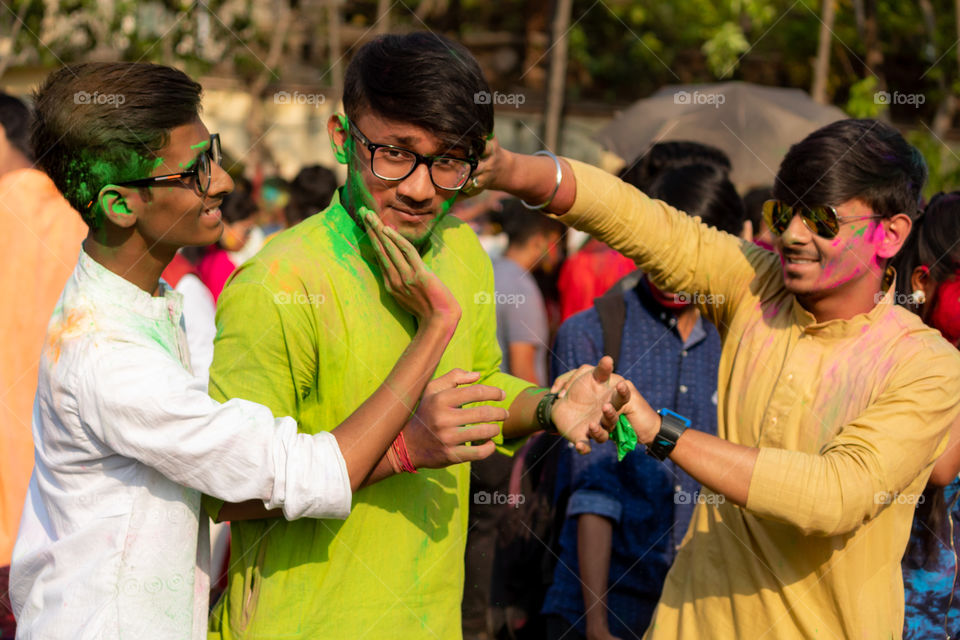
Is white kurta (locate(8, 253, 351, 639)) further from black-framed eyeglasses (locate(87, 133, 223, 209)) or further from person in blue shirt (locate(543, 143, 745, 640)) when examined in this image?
person in blue shirt (locate(543, 143, 745, 640))

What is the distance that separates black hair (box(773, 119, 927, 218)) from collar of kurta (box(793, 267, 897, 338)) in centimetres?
22

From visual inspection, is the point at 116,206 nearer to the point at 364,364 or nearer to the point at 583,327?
the point at 364,364

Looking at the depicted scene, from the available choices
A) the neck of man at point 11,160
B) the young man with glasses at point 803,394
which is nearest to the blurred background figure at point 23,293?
the neck of man at point 11,160

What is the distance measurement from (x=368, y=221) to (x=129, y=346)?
53 cm

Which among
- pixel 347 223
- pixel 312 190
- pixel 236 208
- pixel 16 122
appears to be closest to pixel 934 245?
pixel 347 223

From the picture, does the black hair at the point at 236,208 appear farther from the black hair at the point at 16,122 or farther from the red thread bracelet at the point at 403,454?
the red thread bracelet at the point at 403,454

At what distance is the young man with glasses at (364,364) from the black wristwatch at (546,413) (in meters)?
0.30

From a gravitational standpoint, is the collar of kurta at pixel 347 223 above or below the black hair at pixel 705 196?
below

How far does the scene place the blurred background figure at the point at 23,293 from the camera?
9.98ft

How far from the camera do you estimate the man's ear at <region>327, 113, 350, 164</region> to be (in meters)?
2.17

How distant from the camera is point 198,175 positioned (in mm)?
2074

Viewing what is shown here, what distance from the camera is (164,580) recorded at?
191 cm

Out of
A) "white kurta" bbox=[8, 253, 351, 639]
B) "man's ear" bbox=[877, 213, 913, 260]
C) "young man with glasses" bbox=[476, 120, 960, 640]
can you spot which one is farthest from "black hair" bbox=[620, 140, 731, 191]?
"white kurta" bbox=[8, 253, 351, 639]

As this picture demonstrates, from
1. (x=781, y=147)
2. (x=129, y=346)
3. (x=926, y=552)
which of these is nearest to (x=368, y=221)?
(x=129, y=346)
